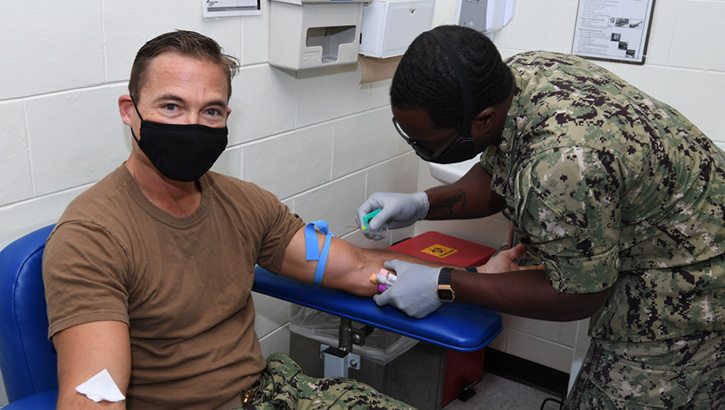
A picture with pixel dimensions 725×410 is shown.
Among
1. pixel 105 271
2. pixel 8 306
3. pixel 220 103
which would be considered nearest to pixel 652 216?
pixel 220 103

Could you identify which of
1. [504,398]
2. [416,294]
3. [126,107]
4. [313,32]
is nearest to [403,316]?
[416,294]

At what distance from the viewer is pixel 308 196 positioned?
7.30ft

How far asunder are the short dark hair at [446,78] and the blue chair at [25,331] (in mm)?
748

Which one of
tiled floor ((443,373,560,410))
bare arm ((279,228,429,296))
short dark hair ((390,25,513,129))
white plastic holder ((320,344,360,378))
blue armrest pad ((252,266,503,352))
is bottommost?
tiled floor ((443,373,560,410))

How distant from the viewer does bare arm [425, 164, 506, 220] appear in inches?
72.1

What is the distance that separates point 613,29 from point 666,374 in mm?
1321

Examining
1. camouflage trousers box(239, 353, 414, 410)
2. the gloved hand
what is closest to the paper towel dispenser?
the gloved hand

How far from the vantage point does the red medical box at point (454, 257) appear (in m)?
2.45

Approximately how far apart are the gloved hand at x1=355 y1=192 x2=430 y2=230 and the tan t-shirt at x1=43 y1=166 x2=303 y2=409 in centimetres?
30

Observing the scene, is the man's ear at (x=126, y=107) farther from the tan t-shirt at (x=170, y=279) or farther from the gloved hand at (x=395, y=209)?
the gloved hand at (x=395, y=209)

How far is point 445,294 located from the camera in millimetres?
1437

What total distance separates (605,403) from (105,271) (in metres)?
1.13

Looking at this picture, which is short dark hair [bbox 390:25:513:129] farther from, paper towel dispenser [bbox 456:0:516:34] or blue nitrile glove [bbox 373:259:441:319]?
paper towel dispenser [bbox 456:0:516:34]

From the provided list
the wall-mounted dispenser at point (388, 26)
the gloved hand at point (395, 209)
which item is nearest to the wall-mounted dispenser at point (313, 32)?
the wall-mounted dispenser at point (388, 26)
